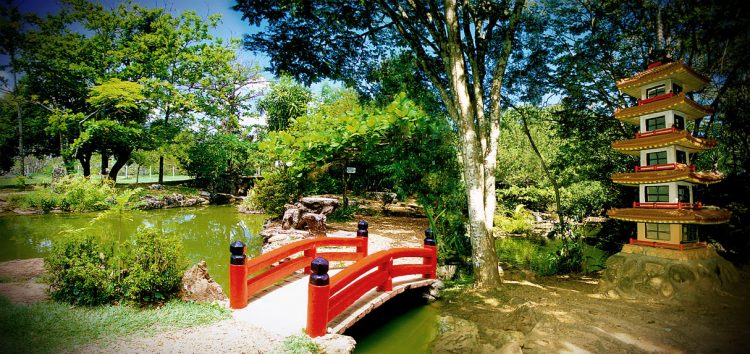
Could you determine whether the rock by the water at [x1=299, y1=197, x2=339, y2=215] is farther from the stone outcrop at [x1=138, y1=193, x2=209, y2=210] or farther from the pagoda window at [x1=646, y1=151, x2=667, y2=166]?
the stone outcrop at [x1=138, y1=193, x2=209, y2=210]

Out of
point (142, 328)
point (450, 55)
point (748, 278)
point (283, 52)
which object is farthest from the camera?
point (283, 52)

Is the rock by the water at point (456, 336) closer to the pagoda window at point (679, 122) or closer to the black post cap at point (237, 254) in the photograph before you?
the black post cap at point (237, 254)

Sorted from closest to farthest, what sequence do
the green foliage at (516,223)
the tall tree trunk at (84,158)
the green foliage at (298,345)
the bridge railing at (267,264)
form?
the green foliage at (298,345) → the bridge railing at (267,264) → the green foliage at (516,223) → the tall tree trunk at (84,158)

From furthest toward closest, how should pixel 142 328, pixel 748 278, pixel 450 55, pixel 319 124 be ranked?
pixel 319 124 < pixel 450 55 < pixel 748 278 < pixel 142 328

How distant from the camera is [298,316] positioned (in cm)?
466

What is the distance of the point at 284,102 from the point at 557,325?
25.1m

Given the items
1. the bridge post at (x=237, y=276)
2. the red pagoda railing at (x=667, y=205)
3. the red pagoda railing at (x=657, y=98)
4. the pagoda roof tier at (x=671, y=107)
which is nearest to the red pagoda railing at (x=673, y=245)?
the red pagoda railing at (x=667, y=205)

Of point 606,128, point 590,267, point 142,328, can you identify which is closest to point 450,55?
point 606,128

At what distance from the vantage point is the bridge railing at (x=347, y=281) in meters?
4.17

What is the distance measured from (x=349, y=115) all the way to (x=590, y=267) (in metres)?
9.01

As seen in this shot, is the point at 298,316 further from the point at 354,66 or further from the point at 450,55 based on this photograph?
the point at 354,66

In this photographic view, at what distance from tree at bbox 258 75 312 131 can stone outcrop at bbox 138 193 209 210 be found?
8.03m

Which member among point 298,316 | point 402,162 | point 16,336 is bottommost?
point 298,316

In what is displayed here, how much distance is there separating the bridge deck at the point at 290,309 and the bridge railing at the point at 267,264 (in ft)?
0.54
